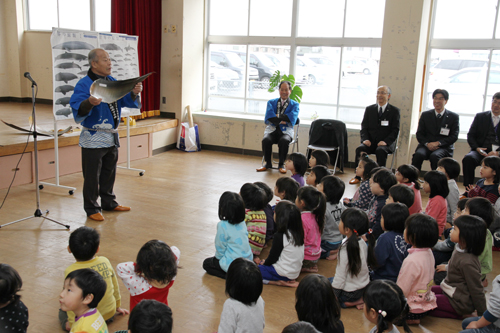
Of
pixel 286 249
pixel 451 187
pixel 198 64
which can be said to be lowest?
pixel 286 249

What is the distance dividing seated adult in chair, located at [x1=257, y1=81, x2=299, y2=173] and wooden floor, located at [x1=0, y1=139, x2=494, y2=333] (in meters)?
0.38

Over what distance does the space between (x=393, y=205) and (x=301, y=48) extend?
5155 millimetres

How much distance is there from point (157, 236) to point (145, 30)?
15.3 ft

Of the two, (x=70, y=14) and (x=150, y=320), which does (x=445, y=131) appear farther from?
(x=70, y=14)

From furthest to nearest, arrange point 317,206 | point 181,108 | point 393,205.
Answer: point 181,108, point 317,206, point 393,205

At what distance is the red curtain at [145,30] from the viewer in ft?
23.1

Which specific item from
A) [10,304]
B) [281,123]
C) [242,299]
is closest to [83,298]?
[10,304]

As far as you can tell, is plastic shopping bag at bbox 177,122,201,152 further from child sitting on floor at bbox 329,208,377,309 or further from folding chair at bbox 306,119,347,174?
child sitting on floor at bbox 329,208,377,309

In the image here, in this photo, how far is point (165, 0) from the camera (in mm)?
7531

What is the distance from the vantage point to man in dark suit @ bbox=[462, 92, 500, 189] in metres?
5.34

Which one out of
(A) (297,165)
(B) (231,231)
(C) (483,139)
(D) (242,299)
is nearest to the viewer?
(D) (242,299)

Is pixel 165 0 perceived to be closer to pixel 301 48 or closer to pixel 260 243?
pixel 301 48

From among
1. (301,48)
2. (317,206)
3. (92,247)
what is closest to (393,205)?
(317,206)

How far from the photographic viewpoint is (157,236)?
12.5 ft
